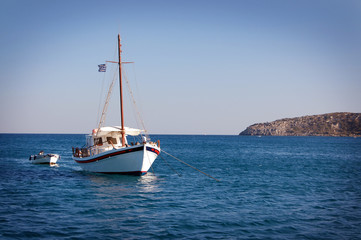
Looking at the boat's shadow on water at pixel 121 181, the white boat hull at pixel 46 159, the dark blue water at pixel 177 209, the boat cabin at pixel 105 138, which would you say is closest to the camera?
the dark blue water at pixel 177 209

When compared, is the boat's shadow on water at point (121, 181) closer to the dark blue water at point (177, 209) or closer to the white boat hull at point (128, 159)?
the dark blue water at point (177, 209)

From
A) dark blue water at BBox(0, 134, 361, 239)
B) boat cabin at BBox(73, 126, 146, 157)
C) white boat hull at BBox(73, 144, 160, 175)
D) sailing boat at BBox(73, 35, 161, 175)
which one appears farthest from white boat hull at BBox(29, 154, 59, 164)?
dark blue water at BBox(0, 134, 361, 239)

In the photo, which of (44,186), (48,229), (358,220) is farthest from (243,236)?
(44,186)

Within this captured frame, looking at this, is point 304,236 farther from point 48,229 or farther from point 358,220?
point 48,229

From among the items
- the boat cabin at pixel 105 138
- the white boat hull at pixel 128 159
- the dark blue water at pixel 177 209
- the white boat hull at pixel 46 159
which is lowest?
Result: the dark blue water at pixel 177 209

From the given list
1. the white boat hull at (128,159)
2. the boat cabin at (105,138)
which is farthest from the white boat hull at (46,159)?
the white boat hull at (128,159)

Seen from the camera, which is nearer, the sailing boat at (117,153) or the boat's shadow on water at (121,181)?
the boat's shadow on water at (121,181)

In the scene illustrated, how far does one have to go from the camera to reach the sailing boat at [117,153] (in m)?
27.2

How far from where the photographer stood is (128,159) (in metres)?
27.5

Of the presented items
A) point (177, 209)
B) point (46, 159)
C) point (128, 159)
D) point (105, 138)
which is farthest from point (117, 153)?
point (46, 159)

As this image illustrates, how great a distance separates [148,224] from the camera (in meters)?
13.8

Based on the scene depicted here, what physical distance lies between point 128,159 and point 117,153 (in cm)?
112

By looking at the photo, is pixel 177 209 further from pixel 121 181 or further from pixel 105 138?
pixel 105 138

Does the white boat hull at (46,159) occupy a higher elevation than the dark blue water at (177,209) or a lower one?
higher
